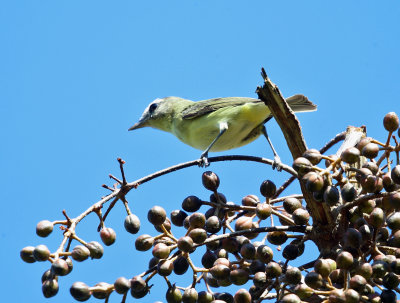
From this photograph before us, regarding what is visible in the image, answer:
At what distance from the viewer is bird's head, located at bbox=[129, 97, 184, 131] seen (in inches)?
329

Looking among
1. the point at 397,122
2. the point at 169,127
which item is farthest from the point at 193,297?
the point at 169,127

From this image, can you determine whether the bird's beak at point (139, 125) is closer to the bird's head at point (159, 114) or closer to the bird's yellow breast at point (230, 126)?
the bird's head at point (159, 114)

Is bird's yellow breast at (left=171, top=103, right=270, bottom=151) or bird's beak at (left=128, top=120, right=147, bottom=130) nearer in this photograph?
A: bird's yellow breast at (left=171, top=103, right=270, bottom=151)

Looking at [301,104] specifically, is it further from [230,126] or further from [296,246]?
[296,246]

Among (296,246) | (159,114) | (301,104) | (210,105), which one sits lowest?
(296,246)

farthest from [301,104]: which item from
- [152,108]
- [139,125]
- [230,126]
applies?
[139,125]

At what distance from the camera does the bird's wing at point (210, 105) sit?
712 centimetres

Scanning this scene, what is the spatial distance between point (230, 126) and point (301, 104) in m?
0.92

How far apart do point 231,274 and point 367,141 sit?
1.06m

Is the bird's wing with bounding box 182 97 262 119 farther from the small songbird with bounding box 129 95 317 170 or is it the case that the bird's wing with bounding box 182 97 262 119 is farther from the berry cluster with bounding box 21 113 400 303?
the berry cluster with bounding box 21 113 400 303

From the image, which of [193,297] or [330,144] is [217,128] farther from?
[193,297]

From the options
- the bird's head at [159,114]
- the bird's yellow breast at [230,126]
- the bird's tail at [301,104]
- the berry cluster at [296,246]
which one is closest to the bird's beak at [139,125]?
the bird's head at [159,114]

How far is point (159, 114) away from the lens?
850 centimetres

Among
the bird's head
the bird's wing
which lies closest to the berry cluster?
the bird's wing
